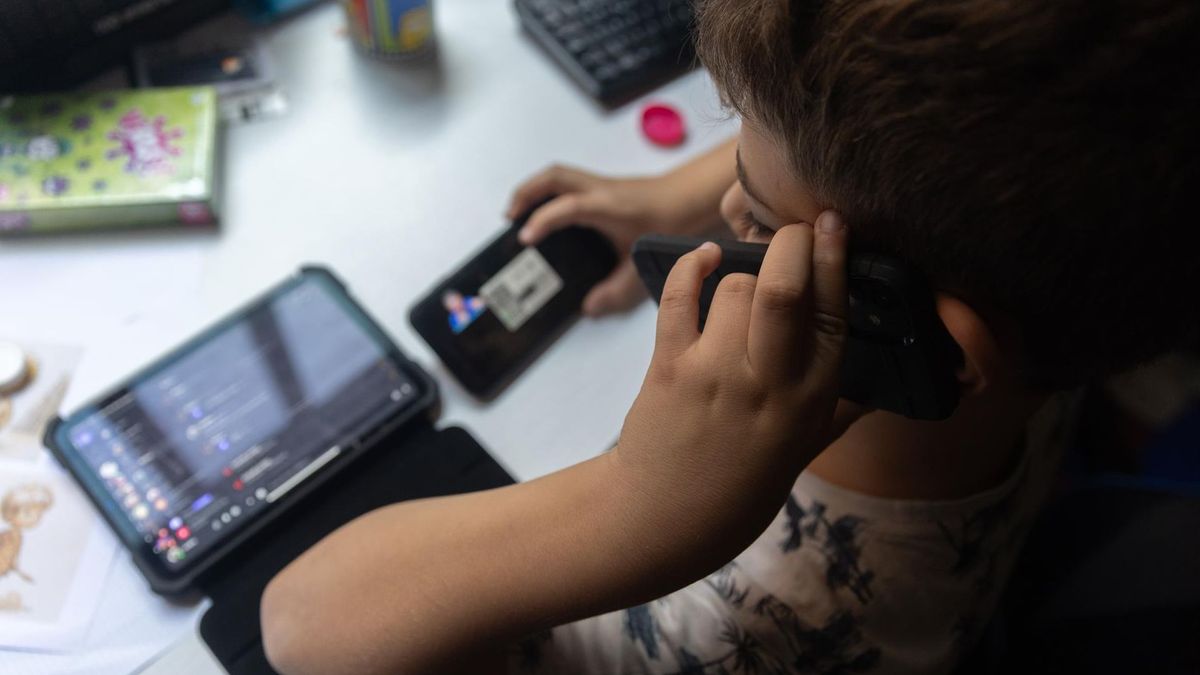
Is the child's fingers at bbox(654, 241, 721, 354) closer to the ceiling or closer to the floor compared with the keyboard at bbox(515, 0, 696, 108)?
closer to the floor

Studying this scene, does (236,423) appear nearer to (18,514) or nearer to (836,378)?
(18,514)

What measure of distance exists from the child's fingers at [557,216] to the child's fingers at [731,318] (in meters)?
0.28

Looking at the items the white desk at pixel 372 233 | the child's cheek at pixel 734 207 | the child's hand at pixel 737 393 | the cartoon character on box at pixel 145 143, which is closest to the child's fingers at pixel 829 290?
the child's hand at pixel 737 393

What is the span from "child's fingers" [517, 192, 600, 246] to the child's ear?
0.32m

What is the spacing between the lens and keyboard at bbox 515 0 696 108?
828 mm

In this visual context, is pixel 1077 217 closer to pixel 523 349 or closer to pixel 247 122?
pixel 523 349

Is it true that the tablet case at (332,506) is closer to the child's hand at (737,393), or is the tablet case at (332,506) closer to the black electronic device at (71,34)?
the child's hand at (737,393)

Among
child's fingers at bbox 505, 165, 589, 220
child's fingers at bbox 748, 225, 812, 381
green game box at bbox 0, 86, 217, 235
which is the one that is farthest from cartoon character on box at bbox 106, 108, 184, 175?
child's fingers at bbox 748, 225, 812, 381

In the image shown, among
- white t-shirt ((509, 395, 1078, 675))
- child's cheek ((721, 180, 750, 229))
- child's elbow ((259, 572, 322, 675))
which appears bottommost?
white t-shirt ((509, 395, 1078, 675))

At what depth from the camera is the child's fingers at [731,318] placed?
45 centimetres

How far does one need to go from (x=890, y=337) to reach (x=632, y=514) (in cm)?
15

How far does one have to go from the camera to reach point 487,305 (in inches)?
27.0

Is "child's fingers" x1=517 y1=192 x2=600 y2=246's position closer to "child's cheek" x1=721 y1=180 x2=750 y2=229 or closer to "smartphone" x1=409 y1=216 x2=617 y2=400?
"smartphone" x1=409 y1=216 x2=617 y2=400

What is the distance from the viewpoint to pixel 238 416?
62cm
